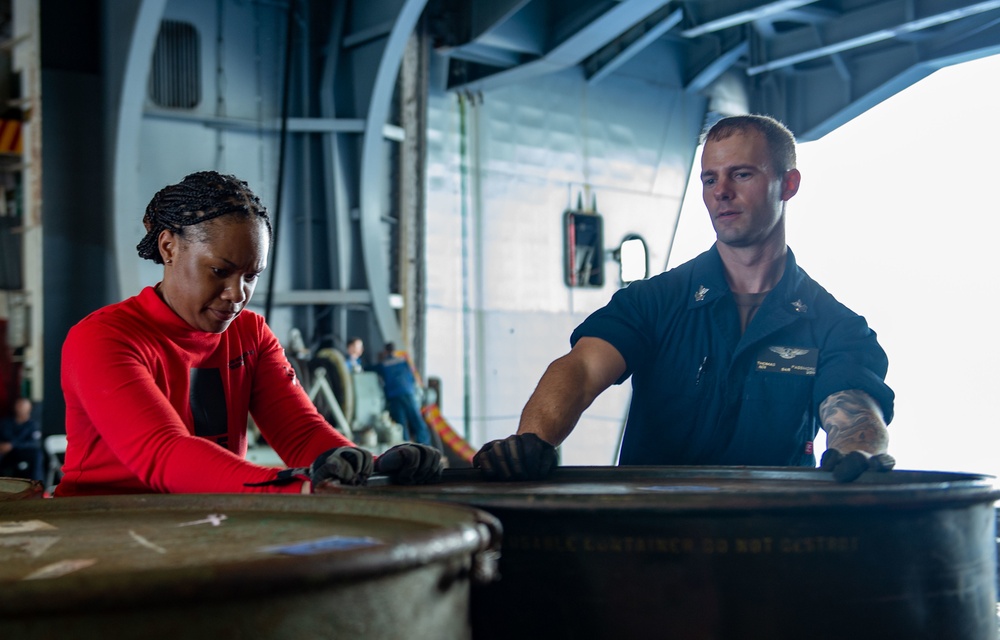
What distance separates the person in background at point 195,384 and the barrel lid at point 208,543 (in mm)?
201

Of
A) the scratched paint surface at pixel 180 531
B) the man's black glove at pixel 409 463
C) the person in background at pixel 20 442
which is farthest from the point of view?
the person in background at pixel 20 442

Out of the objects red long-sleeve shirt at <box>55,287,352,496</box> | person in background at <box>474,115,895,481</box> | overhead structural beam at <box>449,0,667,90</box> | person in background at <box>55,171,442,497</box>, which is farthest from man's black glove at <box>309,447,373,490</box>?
overhead structural beam at <box>449,0,667,90</box>

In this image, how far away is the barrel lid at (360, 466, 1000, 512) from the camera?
138 cm

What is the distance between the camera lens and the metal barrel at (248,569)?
86 centimetres

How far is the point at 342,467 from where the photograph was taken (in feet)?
5.32

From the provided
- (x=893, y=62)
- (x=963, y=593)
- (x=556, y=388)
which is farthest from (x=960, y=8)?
(x=963, y=593)

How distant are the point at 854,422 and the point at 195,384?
1.33 metres

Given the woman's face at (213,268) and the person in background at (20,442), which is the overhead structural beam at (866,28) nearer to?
the person in background at (20,442)

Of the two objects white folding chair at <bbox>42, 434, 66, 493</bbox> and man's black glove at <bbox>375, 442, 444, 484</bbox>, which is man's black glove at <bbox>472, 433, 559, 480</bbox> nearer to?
man's black glove at <bbox>375, 442, 444, 484</bbox>

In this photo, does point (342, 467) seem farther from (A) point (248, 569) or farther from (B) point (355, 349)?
(B) point (355, 349)

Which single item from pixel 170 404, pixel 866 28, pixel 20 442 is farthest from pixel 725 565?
pixel 866 28

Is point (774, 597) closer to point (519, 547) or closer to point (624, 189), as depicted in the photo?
point (519, 547)

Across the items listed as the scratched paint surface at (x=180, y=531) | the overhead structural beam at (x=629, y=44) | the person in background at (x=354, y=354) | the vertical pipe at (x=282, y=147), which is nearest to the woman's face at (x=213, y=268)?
the scratched paint surface at (x=180, y=531)

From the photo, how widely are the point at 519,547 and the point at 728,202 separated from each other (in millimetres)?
1285
